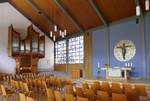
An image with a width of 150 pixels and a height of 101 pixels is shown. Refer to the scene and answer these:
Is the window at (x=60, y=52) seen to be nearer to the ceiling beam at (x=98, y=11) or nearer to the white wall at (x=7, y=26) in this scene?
the white wall at (x=7, y=26)

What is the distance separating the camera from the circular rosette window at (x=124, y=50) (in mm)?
12598

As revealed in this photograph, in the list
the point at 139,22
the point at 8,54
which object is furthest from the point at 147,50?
the point at 8,54

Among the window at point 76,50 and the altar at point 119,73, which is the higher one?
the window at point 76,50

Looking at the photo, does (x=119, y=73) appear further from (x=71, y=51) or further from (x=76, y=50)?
(x=71, y=51)

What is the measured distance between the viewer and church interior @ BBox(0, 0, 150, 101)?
11.0 meters

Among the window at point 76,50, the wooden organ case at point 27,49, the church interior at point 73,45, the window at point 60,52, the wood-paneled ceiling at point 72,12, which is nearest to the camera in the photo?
the church interior at point 73,45

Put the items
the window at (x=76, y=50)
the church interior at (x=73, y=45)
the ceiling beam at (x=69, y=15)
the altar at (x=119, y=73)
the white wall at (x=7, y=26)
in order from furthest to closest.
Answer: the white wall at (x=7, y=26)
the window at (x=76, y=50)
the ceiling beam at (x=69, y=15)
the altar at (x=119, y=73)
the church interior at (x=73, y=45)

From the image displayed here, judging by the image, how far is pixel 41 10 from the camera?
16.2 metres

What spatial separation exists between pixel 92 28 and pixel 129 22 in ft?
11.3

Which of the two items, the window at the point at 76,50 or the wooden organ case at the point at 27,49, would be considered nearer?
the wooden organ case at the point at 27,49

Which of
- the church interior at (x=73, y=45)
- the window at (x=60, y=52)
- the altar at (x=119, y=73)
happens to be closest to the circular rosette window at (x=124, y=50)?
the church interior at (x=73, y=45)

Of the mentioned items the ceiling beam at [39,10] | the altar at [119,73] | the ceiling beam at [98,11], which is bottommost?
the altar at [119,73]

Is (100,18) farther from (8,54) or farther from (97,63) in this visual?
(8,54)

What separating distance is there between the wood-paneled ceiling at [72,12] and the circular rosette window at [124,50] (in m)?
1.48
